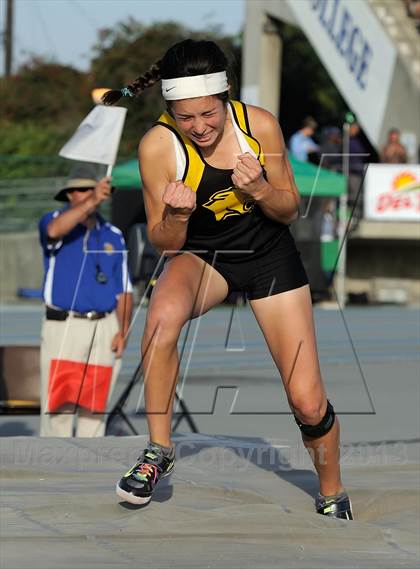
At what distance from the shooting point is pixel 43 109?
37312 millimetres

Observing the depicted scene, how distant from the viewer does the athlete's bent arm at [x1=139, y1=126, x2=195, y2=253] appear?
4867 millimetres

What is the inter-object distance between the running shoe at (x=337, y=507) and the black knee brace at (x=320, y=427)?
32 centimetres

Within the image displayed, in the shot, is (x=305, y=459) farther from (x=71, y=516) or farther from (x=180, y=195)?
(x=180, y=195)

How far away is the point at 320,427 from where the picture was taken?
5.30 m

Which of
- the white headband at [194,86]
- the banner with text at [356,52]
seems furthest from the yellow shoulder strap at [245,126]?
the banner with text at [356,52]

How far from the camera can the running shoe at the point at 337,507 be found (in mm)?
5469

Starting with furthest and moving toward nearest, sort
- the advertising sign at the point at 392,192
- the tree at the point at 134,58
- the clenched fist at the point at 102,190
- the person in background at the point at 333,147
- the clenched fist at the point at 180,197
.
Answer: the tree at the point at 134,58, the person in background at the point at 333,147, the advertising sign at the point at 392,192, the clenched fist at the point at 102,190, the clenched fist at the point at 180,197

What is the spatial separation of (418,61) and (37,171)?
24.6ft

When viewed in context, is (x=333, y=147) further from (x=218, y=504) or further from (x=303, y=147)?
(x=218, y=504)

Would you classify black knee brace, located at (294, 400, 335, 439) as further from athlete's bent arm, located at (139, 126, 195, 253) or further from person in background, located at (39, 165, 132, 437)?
person in background, located at (39, 165, 132, 437)

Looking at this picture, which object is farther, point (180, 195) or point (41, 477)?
point (41, 477)

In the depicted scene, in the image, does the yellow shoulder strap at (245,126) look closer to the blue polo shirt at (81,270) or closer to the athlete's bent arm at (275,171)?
the athlete's bent arm at (275,171)

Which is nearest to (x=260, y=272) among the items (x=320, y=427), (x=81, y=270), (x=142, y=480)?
(x=320, y=427)

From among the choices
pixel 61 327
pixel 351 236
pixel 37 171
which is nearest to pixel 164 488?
pixel 61 327
